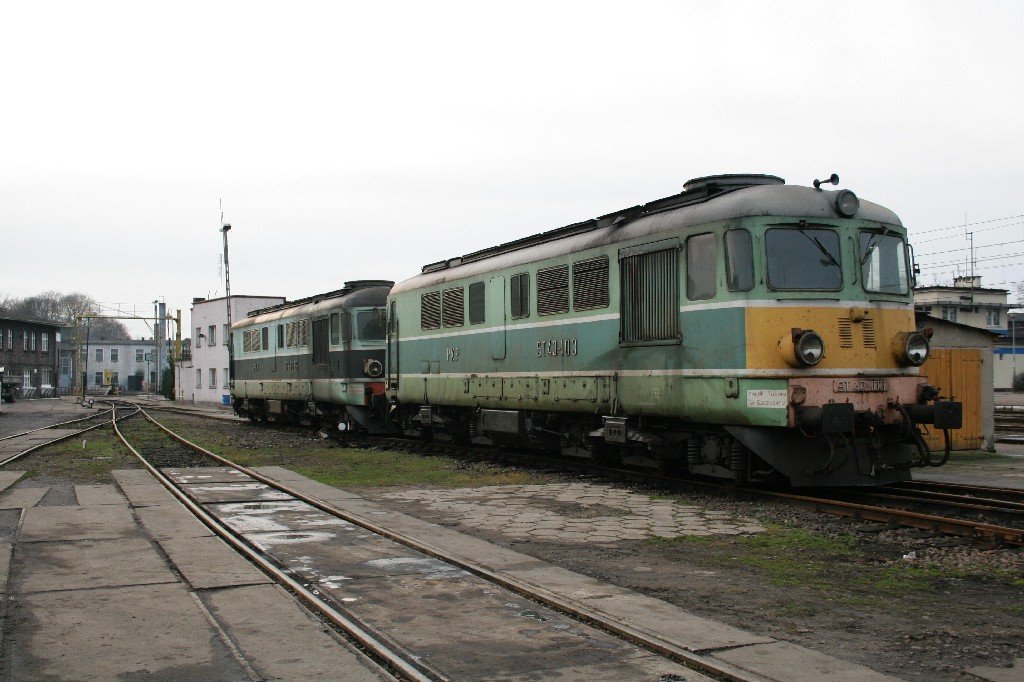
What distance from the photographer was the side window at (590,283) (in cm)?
1419

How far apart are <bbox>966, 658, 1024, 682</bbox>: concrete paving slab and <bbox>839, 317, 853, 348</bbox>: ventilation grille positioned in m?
6.43

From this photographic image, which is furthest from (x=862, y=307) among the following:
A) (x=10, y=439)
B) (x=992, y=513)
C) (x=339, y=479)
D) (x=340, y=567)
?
(x=10, y=439)

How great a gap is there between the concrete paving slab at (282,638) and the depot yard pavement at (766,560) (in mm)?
2460

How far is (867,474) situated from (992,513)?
1538mm

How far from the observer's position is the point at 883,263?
40.5 feet

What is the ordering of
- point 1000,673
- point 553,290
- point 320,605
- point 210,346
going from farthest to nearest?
1. point 210,346
2. point 553,290
3. point 320,605
4. point 1000,673

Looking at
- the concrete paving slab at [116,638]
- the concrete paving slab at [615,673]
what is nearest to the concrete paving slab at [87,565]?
the concrete paving slab at [116,638]

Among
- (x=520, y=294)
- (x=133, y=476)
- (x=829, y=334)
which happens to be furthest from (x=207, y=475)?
(x=829, y=334)

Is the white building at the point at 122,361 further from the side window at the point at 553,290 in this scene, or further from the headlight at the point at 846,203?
the headlight at the point at 846,203

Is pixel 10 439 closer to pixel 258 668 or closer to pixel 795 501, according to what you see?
pixel 795 501

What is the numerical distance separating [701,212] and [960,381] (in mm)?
9235

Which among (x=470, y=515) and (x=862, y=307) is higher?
(x=862, y=307)

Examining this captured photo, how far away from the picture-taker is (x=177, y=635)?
620 cm

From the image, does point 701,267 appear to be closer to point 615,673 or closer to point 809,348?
point 809,348
